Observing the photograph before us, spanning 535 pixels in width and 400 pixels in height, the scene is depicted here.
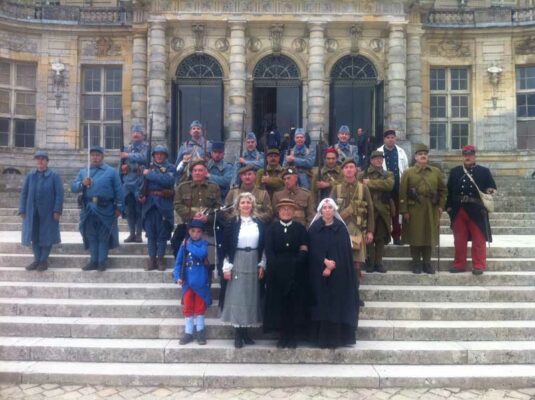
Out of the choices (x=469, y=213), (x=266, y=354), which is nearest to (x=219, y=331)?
(x=266, y=354)

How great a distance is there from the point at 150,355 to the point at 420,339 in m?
3.40

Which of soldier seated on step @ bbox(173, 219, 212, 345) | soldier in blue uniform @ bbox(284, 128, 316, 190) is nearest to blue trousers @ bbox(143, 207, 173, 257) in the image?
soldier seated on step @ bbox(173, 219, 212, 345)

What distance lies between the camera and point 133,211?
8734 mm

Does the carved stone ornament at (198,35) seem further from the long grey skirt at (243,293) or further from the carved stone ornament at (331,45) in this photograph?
the long grey skirt at (243,293)

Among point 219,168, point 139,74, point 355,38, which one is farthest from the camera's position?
point 139,74

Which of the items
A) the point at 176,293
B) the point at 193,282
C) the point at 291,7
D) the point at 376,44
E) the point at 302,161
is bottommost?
the point at 176,293

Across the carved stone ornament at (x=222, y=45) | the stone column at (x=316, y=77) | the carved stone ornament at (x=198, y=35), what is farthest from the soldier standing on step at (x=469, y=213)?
the carved stone ornament at (x=198, y=35)

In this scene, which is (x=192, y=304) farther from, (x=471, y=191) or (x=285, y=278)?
(x=471, y=191)

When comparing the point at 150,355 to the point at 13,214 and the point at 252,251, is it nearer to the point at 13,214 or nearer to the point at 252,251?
the point at 252,251

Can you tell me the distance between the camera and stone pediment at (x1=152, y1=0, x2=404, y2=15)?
53.8ft

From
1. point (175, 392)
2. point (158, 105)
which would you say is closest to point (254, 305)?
point (175, 392)

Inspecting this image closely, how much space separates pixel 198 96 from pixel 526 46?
12.3 meters

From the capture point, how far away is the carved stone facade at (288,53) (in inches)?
651

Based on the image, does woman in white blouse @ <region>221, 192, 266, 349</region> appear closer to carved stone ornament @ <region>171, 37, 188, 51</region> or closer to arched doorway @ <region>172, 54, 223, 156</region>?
arched doorway @ <region>172, 54, 223, 156</region>
